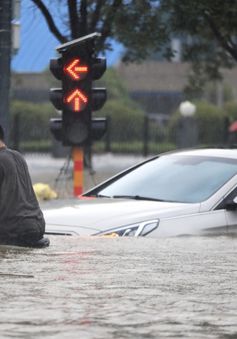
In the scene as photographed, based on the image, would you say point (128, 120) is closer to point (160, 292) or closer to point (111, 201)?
point (111, 201)

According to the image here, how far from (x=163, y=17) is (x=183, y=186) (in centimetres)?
778

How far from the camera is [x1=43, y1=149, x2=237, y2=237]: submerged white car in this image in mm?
9859

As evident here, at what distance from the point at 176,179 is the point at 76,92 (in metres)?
3.26

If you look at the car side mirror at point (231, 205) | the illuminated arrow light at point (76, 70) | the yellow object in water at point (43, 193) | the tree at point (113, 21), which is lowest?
the yellow object in water at point (43, 193)

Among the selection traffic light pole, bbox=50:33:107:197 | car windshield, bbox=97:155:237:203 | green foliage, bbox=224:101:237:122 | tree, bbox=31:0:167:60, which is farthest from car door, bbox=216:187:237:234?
green foliage, bbox=224:101:237:122

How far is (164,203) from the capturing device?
1023 centimetres

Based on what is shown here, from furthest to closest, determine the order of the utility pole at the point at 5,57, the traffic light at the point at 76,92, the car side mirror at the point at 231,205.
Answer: the traffic light at the point at 76,92 → the utility pole at the point at 5,57 → the car side mirror at the point at 231,205

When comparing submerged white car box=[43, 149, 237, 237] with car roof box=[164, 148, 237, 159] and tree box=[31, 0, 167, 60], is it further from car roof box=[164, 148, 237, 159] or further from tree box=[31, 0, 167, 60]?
tree box=[31, 0, 167, 60]

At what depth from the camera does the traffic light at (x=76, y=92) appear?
13.4m

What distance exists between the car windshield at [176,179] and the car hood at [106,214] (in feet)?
1.11

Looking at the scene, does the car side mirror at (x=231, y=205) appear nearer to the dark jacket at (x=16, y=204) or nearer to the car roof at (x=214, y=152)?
the car roof at (x=214, y=152)

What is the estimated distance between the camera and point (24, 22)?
20.0 meters

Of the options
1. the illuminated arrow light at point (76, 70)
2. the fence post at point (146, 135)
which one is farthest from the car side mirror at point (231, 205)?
the fence post at point (146, 135)

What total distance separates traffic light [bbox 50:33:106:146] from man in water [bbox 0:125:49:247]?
5.03 meters
